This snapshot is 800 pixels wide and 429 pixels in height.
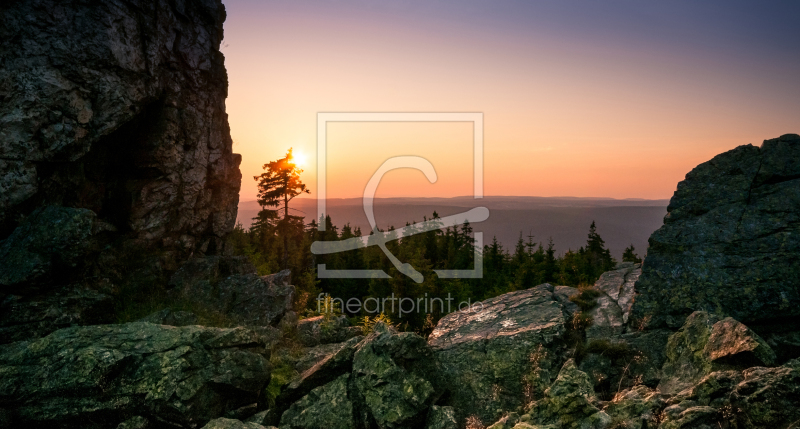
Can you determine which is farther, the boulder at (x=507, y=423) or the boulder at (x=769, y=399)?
the boulder at (x=507, y=423)

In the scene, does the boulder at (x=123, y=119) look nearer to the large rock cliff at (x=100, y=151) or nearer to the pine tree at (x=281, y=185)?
the large rock cliff at (x=100, y=151)

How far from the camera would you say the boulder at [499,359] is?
1064 centimetres

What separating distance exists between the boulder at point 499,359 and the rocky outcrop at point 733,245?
3491 mm

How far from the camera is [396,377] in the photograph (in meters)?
10.5

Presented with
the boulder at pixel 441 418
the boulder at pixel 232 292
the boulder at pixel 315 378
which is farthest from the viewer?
the boulder at pixel 232 292

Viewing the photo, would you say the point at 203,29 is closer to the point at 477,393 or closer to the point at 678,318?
the point at 477,393

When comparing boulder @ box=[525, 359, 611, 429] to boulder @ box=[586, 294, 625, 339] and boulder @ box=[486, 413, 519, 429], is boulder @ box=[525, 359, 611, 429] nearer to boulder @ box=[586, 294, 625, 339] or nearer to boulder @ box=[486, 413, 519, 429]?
boulder @ box=[486, 413, 519, 429]

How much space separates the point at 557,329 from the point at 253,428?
29.3ft

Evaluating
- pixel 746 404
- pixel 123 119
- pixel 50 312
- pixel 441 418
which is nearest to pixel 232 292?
pixel 50 312

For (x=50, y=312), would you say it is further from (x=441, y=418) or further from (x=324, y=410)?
(x=441, y=418)

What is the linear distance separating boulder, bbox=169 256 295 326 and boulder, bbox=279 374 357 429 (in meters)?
7.56

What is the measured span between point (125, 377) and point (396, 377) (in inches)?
277

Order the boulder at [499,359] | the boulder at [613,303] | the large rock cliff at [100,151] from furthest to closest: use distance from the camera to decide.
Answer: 1. the large rock cliff at [100,151]
2. the boulder at [613,303]
3. the boulder at [499,359]

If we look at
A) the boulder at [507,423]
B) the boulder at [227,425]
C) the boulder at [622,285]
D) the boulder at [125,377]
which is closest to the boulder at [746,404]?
the boulder at [507,423]
